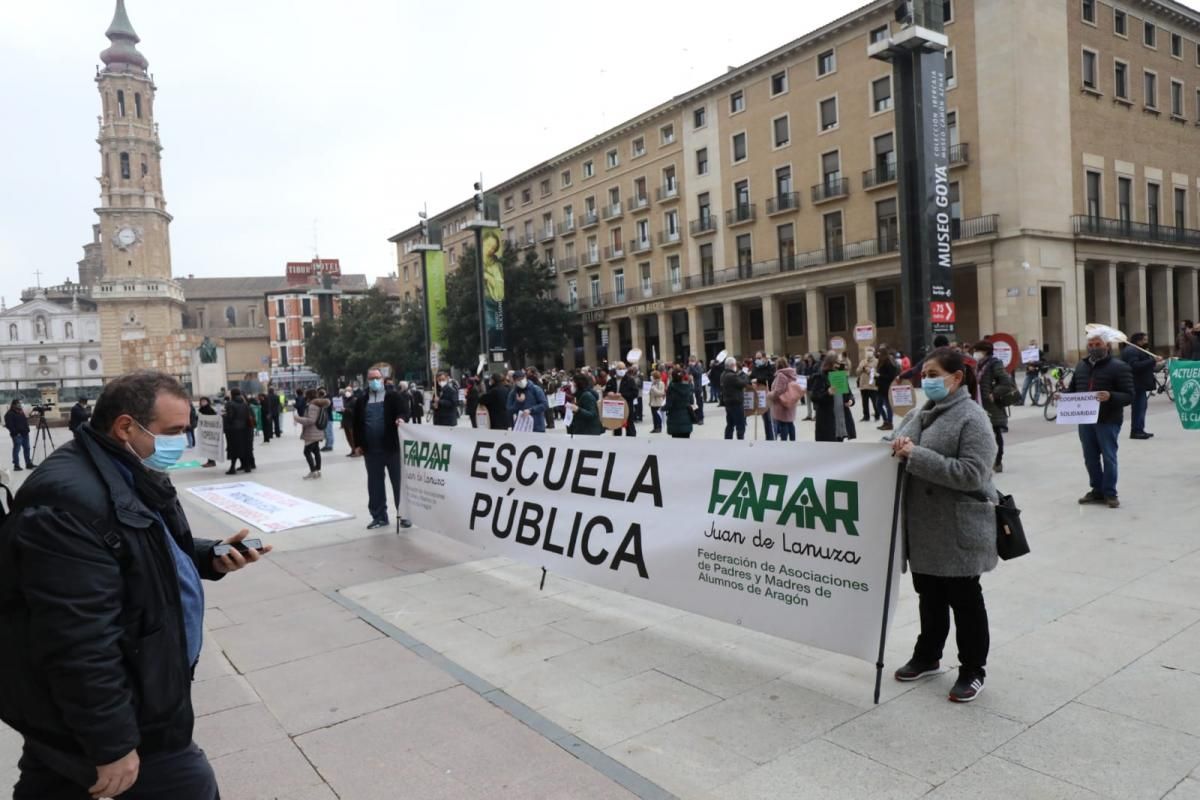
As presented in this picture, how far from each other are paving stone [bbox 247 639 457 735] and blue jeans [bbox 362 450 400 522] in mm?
3552

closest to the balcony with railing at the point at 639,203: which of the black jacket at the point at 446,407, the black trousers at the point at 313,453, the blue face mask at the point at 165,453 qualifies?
the black jacket at the point at 446,407

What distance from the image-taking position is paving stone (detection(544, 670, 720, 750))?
3.63 meters

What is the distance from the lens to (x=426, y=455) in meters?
7.49

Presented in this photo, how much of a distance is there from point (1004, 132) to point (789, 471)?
34.1 m

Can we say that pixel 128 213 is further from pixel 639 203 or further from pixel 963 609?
pixel 963 609

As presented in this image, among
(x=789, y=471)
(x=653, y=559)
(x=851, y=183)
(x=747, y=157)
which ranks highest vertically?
(x=747, y=157)

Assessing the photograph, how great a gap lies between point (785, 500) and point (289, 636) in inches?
133

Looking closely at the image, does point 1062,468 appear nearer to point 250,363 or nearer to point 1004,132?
point 1004,132

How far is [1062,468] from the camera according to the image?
9.96m

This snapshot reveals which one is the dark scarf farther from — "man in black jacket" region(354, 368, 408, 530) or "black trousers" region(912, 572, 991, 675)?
"man in black jacket" region(354, 368, 408, 530)

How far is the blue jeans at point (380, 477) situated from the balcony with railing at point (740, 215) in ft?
127

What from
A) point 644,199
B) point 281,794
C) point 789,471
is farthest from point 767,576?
point 644,199

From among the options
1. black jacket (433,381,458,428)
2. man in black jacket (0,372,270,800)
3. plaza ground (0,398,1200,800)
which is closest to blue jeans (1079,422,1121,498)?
plaza ground (0,398,1200,800)

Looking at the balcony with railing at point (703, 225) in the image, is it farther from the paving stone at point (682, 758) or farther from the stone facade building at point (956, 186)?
the paving stone at point (682, 758)
